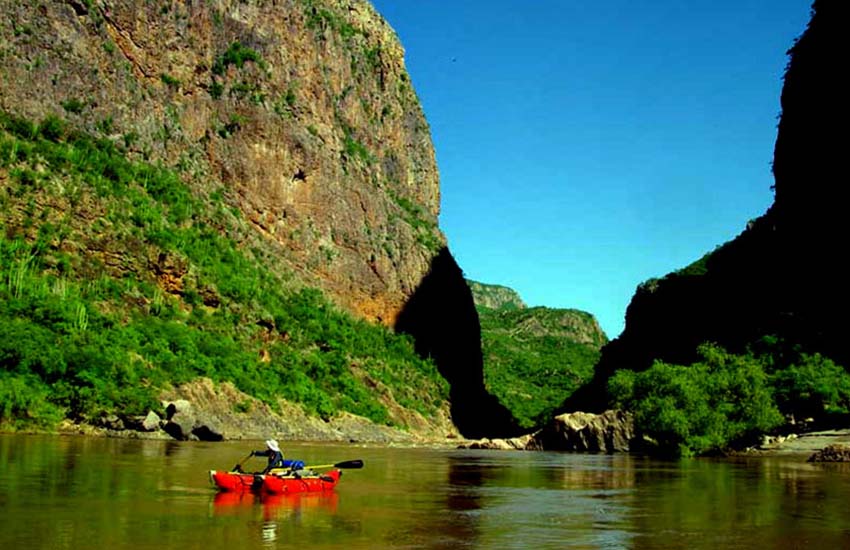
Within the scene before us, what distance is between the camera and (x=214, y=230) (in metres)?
98.6

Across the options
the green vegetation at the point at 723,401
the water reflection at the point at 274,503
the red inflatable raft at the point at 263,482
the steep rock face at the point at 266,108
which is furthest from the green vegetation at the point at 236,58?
the water reflection at the point at 274,503

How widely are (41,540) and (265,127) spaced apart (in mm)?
101731

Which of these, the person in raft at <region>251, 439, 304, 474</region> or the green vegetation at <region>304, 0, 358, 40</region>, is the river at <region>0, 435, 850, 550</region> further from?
the green vegetation at <region>304, 0, 358, 40</region>

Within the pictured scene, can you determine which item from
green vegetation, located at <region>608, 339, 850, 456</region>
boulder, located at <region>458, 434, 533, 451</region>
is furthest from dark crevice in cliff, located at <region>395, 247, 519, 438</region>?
green vegetation, located at <region>608, 339, 850, 456</region>

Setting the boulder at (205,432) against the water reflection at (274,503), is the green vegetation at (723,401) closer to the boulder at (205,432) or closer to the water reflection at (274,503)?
the boulder at (205,432)

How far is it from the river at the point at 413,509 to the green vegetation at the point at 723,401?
1847 cm

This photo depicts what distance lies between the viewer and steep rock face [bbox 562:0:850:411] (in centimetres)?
8869

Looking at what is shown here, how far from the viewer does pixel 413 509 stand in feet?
79.4

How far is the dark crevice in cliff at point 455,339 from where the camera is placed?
13162cm

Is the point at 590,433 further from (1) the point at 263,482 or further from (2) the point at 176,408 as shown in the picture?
(1) the point at 263,482

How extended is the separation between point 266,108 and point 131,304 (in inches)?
1838

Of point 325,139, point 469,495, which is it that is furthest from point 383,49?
point 469,495

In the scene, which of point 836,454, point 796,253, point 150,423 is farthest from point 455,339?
point 836,454

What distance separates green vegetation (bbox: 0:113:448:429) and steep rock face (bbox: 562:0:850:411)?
39.1 metres
